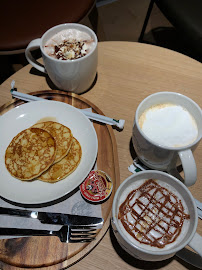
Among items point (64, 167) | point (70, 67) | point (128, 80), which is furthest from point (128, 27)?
point (64, 167)

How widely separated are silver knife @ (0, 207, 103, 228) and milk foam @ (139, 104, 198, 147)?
1.00ft

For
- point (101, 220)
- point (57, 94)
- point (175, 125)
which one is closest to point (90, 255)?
point (101, 220)

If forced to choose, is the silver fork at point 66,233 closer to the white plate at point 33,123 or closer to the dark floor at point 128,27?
the white plate at point 33,123

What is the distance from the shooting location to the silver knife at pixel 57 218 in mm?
739

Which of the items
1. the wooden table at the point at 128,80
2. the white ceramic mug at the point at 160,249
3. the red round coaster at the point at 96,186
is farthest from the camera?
the wooden table at the point at 128,80

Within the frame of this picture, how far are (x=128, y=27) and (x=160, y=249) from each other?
2.38 meters

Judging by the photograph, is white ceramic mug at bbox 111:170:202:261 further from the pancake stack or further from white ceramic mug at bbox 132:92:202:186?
the pancake stack

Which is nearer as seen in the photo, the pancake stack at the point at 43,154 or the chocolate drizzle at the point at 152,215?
the chocolate drizzle at the point at 152,215

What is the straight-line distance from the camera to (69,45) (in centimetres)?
Answer: 97

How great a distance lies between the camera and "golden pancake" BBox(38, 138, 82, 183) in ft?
2.70

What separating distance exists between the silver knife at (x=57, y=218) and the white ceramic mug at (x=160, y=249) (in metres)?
0.12

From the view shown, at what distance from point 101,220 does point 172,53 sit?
82 cm

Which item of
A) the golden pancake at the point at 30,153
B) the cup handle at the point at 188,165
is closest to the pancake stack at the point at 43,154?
the golden pancake at the point at 30,153

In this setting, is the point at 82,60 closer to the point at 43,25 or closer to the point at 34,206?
the point at 34,206
